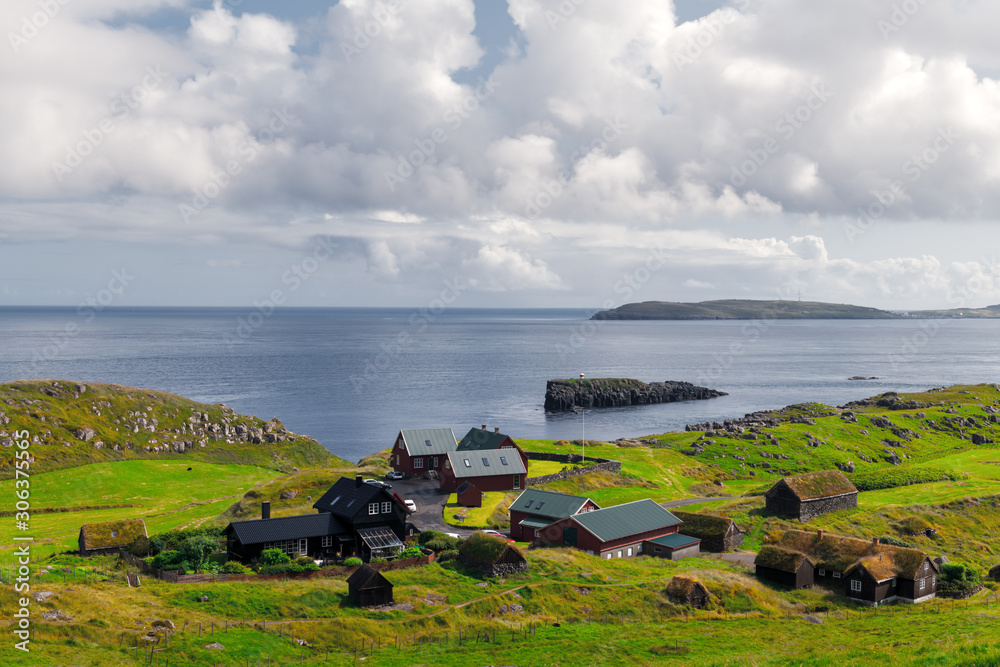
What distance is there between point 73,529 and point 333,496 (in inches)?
1098

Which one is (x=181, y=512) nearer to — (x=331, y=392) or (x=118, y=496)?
(x=118, y=496)

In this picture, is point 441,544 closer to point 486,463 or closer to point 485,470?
point 485,470

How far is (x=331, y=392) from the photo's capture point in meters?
183

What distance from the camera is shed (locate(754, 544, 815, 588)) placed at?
53.5 meters

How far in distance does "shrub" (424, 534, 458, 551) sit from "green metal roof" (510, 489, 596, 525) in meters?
11.1

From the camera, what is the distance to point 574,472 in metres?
84.0

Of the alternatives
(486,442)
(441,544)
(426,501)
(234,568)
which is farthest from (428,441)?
(234,568)

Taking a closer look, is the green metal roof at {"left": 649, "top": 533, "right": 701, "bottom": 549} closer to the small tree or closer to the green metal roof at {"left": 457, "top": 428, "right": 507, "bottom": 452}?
the green metal roof at {"left": 457, "top": 428, "right": 507, "bottom": 452}

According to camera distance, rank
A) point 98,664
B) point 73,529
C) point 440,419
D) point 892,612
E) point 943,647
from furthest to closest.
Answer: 1. point 440,419
2. point 73,529
3. point 892,612
4. point 943,647
5. point 98,664

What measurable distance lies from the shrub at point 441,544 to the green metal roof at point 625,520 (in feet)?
36.7

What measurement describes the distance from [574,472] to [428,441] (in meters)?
18.0

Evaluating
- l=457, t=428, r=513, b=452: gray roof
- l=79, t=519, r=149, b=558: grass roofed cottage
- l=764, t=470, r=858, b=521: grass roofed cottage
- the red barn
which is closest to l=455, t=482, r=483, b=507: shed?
the red barn

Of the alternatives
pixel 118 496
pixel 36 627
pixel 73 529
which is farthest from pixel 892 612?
pixel 118 496

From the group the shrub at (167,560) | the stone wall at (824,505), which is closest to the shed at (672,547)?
the stone wall at (824,505)
